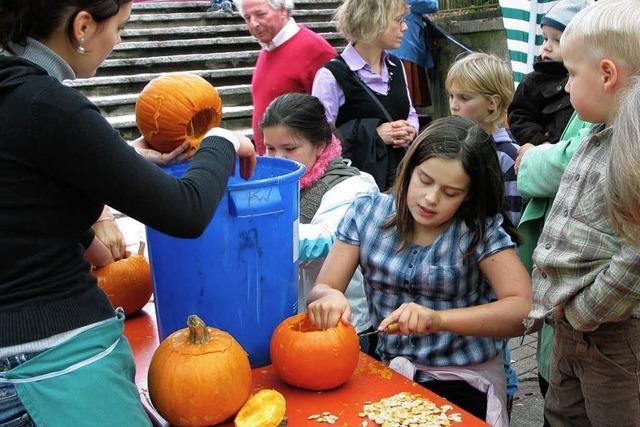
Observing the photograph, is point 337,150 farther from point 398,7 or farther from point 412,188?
point 398,7

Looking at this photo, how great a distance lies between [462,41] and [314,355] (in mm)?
6321

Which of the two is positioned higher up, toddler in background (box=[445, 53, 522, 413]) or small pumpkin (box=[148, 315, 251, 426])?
toddler in background (box=[445, 53, 522, 413])

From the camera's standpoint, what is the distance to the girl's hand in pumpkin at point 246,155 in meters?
1.55

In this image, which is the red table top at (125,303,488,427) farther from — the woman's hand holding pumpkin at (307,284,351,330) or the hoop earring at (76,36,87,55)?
the hoop earring at (76,36,87,55)

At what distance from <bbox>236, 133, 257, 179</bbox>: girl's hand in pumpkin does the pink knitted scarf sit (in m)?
0.87

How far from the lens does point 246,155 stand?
5.21 ft

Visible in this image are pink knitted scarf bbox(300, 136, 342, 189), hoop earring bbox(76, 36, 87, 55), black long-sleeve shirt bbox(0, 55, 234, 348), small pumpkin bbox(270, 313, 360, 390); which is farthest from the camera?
pink knitted scarf bbox(300, 136, 342, 189)

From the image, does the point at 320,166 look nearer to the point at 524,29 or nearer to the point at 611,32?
the point at 611,32

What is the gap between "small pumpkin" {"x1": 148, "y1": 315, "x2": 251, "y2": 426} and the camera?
1449 millimetres

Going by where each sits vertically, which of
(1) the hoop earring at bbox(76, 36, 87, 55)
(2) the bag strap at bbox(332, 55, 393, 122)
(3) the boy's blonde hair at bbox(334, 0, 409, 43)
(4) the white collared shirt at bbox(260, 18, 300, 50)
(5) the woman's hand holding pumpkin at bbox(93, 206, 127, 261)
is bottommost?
(5) the woman's hand holding pumpkin at bbox(93, 206, 127, 261)

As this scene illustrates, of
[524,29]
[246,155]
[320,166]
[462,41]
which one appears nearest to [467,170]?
[246,155]

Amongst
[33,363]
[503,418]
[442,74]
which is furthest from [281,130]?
[442,74]

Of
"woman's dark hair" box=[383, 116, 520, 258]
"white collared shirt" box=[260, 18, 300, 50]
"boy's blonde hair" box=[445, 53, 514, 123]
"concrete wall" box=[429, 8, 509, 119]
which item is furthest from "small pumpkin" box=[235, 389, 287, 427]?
"concrete wall" box=[429, 8, 509, 119]

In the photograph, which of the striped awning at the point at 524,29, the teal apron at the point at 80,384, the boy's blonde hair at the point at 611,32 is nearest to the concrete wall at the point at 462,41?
the striped awning at the point at 524,29
